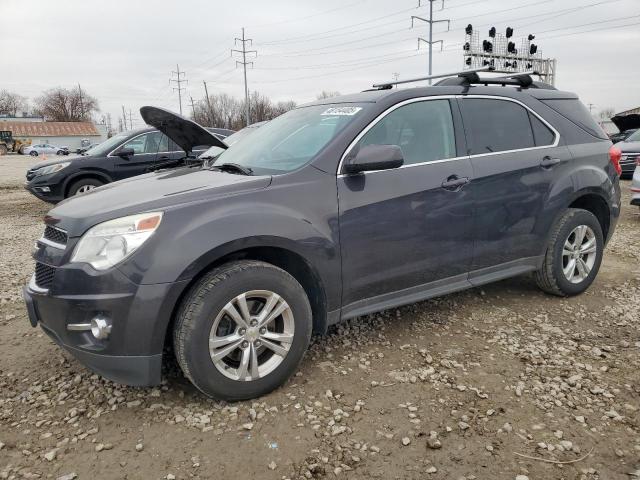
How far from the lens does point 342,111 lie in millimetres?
3416

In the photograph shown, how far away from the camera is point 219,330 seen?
106 inches

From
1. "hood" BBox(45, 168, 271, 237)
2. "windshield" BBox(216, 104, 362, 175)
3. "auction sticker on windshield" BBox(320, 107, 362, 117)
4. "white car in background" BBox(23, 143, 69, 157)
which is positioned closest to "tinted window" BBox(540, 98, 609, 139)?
"auction sticker on windshield" BBox(320, 107, 362, 117)

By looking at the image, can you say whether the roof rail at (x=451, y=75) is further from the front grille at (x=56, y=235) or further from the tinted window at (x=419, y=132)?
the front grille at (x=56, y=235)

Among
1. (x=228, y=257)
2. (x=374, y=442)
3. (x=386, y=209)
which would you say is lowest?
(x=374, y=442)

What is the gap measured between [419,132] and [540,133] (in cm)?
124

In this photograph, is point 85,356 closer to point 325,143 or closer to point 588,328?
point 325,143

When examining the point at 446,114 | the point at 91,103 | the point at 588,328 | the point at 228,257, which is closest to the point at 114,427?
the point at 228,257

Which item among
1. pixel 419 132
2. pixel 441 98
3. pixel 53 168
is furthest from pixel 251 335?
pixel 53 168

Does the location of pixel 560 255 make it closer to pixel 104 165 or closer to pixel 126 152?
pixel 126 152

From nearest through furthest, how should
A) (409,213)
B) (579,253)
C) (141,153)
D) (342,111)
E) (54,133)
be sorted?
(409,213), (342,111), (579,253), (141,153), (54,133)

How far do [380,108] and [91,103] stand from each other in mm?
116785

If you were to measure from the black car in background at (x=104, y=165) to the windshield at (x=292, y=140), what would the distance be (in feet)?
17.5

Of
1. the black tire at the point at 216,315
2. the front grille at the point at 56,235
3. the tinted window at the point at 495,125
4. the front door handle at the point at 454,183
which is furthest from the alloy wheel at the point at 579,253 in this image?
the front grille at the point at 56,235

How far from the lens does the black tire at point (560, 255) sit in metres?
4.09
